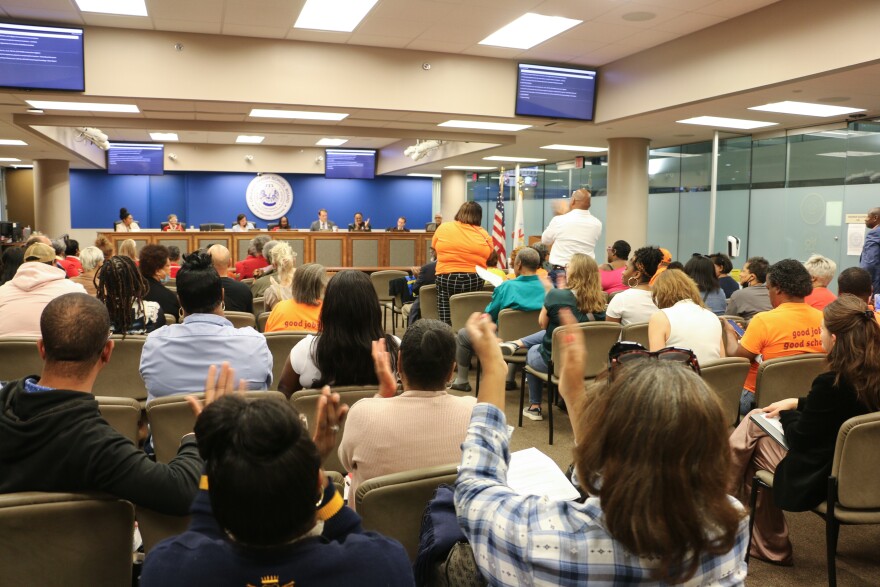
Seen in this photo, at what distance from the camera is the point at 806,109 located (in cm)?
819

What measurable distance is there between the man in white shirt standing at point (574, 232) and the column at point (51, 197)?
37.6 ft

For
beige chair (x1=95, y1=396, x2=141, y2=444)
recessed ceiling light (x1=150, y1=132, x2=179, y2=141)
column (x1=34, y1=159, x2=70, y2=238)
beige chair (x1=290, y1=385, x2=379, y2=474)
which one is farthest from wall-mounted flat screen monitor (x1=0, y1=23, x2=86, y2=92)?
column (x1=34, y1=159, x2=70, y2=238)

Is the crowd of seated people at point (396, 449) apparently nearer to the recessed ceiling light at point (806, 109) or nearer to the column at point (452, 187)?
the recessed ceiling light at point (806, 109)

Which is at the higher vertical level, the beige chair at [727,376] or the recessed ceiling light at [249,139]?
the recessed ceiling light at [249,139]

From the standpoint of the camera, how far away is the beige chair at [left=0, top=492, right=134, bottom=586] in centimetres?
150

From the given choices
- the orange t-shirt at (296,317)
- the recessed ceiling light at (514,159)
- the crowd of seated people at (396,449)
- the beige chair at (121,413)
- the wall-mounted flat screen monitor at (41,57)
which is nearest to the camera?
the crowd of seated people at (396,449)

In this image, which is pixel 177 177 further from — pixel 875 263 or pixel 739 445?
pixel 739 445

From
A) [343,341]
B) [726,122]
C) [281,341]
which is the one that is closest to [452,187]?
[726,122]

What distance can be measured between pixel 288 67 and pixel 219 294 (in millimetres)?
5312

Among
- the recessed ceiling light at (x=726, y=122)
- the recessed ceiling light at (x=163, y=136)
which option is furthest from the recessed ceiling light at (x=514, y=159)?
the recessed ceiling light at (x=163, y=136)

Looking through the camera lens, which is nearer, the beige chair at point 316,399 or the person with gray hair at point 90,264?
Result: the beige chair at point 316,399

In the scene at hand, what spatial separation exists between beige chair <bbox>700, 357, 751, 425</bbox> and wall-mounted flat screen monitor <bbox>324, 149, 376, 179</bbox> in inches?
602

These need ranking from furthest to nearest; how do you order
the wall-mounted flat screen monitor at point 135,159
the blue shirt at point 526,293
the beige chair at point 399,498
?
1. the wall-mounted flat screen monitor at point 135,159
2. the blue shirt at point 526,293
3. the beige chair at point 399,498

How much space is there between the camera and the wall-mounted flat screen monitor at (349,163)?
17.8 meters
